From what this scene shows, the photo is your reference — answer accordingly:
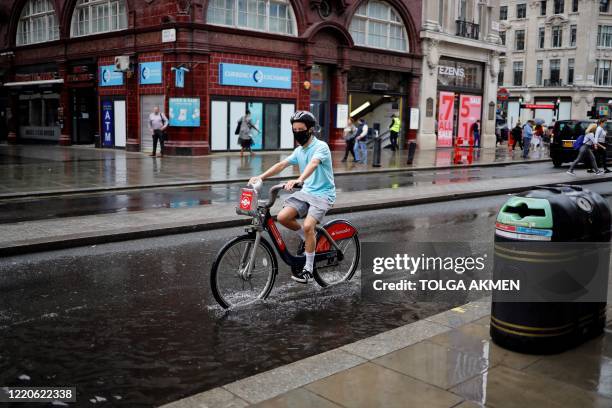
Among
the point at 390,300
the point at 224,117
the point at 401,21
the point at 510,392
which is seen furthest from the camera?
the point at 401,21

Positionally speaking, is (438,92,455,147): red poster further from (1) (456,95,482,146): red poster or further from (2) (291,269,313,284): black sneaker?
(2) (291,269,313,284): black sneaker

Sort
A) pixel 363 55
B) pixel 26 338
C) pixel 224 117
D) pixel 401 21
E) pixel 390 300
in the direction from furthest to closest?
pixel 401 21 → pixel 363 55 → pixel 224 117 → pixel 390 300 → pixel 26 338

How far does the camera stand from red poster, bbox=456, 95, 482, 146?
38.6 m

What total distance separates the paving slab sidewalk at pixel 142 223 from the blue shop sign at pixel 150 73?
14550mm

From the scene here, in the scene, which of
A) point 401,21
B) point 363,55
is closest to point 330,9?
point 363,55

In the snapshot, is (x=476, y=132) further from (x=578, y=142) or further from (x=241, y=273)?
(x=241, y=273)

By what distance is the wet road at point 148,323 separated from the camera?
14.0 ft

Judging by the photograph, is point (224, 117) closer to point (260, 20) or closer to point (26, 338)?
point (260, 20)

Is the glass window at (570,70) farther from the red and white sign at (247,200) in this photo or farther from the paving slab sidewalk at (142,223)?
the red and white sign at (247,200)

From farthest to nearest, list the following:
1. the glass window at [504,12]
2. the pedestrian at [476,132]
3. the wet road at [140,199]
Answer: the glass window at [504,12] → the pedestrian at [476,132] → the wet road at [140,199]

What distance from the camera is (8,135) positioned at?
36.2 metres

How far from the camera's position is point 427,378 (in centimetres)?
399

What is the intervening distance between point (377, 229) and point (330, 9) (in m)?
21.4

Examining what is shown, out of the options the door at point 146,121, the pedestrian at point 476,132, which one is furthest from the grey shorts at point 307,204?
the pedestrian at point 476,132
